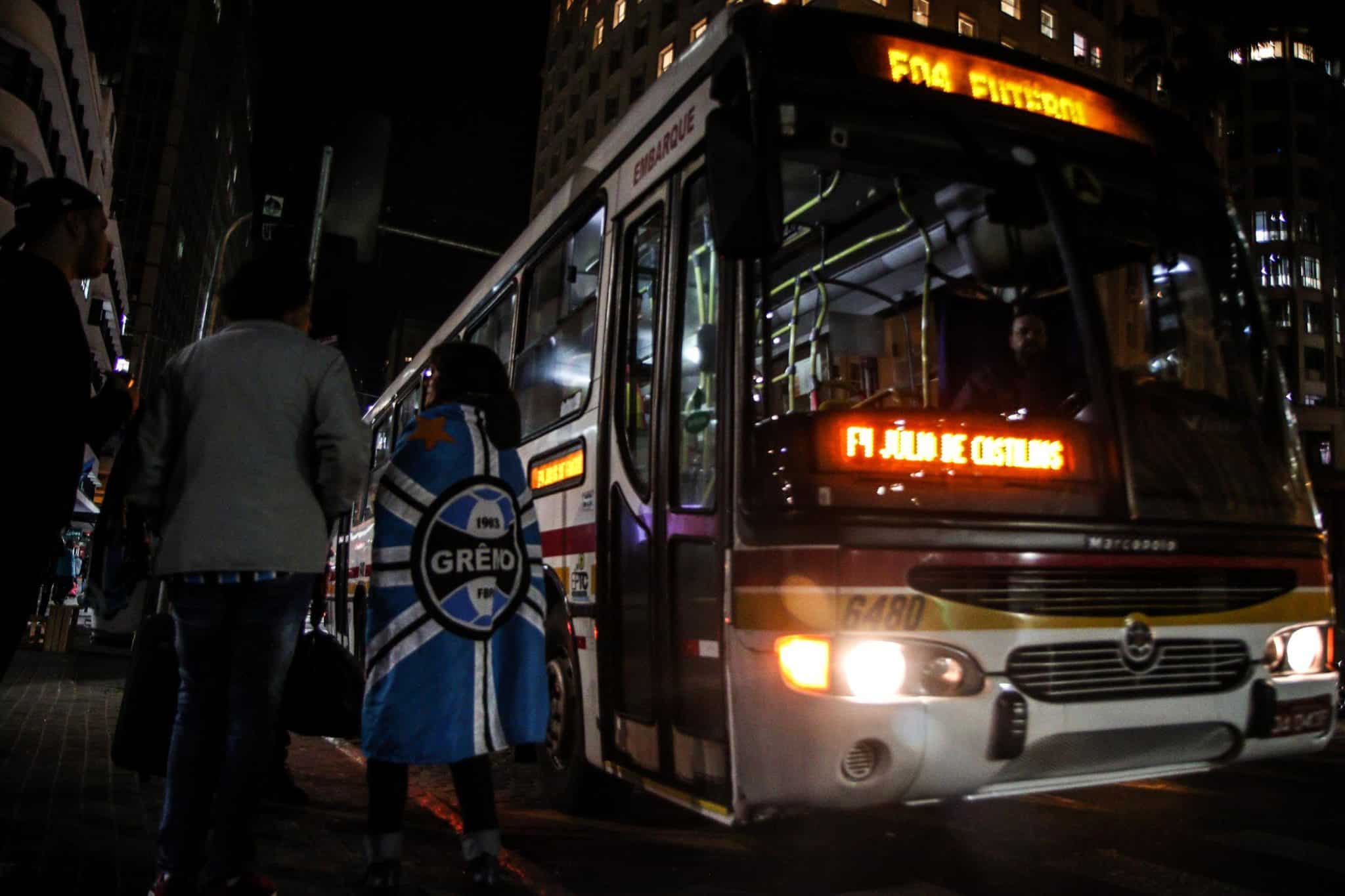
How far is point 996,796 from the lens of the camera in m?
3.51

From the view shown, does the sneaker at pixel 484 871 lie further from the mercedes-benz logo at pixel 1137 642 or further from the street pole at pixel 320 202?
the street pole at pixel 320 202

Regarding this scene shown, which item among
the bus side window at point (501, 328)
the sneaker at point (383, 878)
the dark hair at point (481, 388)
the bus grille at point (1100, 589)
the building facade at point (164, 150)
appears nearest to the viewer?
the sneaker at point (383, 878)

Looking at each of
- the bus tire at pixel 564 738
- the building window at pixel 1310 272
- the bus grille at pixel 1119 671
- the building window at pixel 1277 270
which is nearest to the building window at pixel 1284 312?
the building window at pixel 1277 270

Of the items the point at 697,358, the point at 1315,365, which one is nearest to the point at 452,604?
the point at 697,358

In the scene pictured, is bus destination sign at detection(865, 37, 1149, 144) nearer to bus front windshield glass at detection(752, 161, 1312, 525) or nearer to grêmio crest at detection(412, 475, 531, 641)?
bus front windshield glass at detection(752, 161, 1312, 525)

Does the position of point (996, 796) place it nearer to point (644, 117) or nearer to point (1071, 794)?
point (1071, 794)

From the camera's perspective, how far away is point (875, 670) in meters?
Answer: 3.30

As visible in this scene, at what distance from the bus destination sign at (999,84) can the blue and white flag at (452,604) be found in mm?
2222

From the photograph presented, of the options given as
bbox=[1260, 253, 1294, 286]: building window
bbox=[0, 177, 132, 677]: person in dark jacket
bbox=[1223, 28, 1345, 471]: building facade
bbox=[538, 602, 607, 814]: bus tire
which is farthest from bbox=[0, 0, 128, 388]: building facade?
bbox=[1260, 253, 1294, 286]: building window

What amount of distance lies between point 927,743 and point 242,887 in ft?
6.98

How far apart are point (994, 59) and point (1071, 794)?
3.80 meters

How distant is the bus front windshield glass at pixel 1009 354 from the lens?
139 inches

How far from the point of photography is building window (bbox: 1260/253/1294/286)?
55.6m

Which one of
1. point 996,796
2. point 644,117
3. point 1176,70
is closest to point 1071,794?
point 996,796
